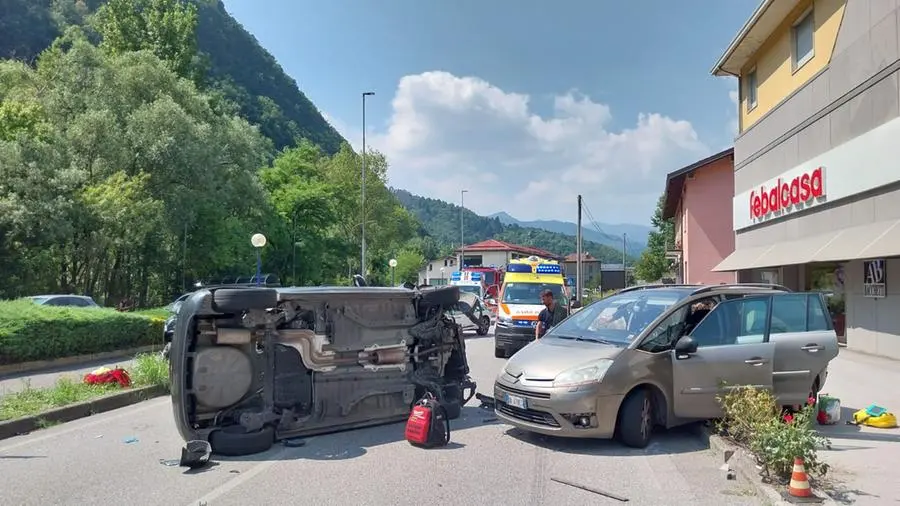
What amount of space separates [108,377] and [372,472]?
6.69 meters

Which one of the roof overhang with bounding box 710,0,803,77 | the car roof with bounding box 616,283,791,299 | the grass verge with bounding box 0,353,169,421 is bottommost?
the grass verge with bounding box 0,353,169,421

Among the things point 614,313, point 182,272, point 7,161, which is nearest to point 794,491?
point 614,313

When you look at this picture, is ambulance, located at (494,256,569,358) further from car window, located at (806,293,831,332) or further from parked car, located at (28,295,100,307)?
parked car, located at (28,295,100,307)

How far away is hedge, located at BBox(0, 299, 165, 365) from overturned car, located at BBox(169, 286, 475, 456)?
8635 mm

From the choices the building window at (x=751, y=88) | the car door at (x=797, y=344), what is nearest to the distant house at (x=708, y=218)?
the building window at (x=751, y=88)

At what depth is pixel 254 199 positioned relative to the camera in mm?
37812

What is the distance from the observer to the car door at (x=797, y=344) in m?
7.91

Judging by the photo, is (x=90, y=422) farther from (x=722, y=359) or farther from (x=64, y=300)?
(x=64, y=300)

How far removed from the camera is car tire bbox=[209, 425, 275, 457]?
22.9 ft

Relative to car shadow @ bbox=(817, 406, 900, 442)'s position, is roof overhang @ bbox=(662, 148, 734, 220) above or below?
above

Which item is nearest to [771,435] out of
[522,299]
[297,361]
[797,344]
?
[797,344]

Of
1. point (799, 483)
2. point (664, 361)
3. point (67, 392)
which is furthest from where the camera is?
point (67, 392)

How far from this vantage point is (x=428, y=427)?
723cm

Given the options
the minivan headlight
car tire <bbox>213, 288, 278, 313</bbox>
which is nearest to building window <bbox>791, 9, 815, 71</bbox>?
the minivan headlight
